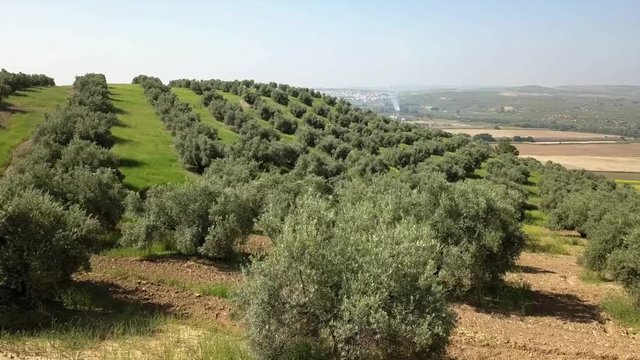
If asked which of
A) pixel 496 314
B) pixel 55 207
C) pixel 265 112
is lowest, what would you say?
pixel 496 314

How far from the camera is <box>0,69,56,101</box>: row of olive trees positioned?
6600 centimetres

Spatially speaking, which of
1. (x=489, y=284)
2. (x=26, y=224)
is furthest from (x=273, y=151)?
(x=26, y=224)

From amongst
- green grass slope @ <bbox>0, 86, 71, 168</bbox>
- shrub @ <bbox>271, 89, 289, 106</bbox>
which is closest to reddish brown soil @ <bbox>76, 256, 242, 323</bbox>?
green grass slope @ <bbox>0, 86, 71, 168</bbox>

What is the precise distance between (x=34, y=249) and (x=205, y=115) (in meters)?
65.6

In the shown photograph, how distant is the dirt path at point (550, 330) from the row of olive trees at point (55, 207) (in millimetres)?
14871

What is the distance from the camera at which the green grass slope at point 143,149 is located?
47656 mm

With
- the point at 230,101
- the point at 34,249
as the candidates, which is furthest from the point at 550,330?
the point at 230,101

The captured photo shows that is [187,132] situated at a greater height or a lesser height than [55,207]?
greater

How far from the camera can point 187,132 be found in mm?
61375

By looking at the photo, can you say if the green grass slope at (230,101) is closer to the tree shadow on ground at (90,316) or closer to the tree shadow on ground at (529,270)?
the tree shadow on ground at (529,270)

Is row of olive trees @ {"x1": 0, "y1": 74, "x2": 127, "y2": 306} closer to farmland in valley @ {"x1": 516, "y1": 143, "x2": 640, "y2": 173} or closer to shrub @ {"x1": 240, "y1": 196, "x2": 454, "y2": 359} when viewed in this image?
shrub @ {"x1": 240, "y1": 196, "x2": 454, "y2": 359}

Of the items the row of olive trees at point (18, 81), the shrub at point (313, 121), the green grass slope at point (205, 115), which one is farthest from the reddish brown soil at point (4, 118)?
the shrub at point (313, 121)

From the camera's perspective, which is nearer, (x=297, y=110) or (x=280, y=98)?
(x=297, y=110)

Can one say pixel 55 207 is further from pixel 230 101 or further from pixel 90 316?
pixel 230 101
